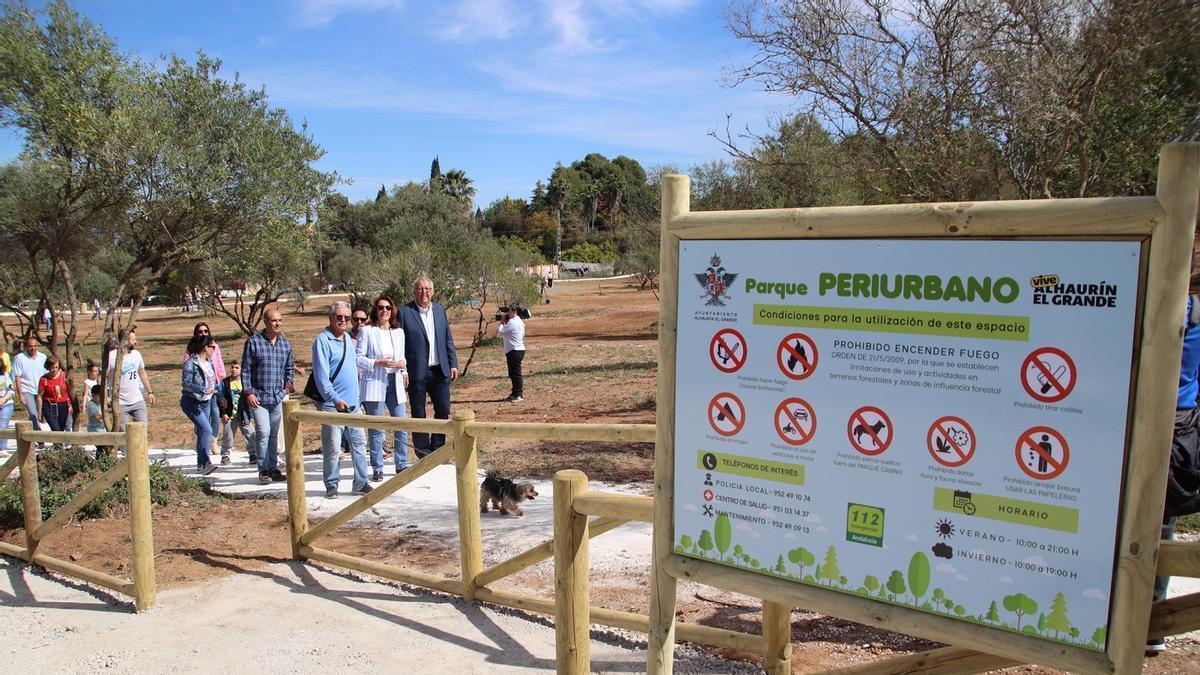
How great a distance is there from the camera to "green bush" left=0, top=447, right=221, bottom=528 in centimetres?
743

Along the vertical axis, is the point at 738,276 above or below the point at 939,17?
below

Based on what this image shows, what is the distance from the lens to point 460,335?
109ft

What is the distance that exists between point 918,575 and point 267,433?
7732 millimetres

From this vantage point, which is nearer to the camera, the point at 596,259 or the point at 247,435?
the point at 247,435

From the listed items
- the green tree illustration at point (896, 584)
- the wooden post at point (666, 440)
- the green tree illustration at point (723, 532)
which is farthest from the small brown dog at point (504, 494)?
the green tree illustration at point (896, 584)

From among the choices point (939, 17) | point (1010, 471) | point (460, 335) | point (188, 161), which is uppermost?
point (939, 17)

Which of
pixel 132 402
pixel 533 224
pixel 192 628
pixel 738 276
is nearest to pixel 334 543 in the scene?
pixel 192 628

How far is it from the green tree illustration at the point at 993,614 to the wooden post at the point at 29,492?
6867 millimetres

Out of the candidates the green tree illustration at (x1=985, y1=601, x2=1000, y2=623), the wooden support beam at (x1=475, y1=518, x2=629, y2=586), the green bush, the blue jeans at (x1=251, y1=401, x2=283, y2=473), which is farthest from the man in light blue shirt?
the green tree illustration at (x1=985, y1=601, x2=1000, y2=623)

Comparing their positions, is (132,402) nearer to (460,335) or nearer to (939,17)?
(939,17)

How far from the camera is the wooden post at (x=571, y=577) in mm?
3158

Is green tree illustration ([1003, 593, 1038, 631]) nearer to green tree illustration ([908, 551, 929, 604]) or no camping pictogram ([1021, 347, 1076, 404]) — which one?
green tree illustration ([908, 551, 929, 604])

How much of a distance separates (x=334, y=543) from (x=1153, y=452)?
20.5ft

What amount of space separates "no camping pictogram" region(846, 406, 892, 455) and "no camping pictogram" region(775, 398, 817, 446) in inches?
4.5
